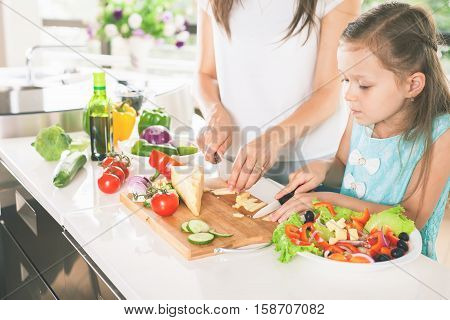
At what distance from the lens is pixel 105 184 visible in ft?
3.77

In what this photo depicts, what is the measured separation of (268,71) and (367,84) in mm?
324

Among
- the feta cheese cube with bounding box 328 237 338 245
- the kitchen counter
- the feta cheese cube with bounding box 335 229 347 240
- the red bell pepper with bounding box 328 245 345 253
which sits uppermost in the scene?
the feta cheese cube with bounding box 335 229 347 240

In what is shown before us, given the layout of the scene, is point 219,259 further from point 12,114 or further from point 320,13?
point 12,114

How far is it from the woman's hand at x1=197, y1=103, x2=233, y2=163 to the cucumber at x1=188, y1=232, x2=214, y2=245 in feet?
1.33

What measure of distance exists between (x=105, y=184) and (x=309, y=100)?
56 centimetres

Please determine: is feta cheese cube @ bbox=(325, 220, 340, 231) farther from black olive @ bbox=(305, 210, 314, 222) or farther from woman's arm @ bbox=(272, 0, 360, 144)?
woman's arm @ bbox=(272, 0, 360, 144)

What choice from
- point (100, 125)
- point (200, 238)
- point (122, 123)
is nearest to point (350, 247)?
point (200, 238)

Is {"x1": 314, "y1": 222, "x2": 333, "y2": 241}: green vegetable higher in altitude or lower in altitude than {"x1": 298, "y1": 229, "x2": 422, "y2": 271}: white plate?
higher

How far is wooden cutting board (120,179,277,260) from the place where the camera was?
34.7 inches

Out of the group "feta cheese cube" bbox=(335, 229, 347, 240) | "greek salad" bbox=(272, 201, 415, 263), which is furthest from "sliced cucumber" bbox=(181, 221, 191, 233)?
"feta cheese cube" bbox=(335, 229, 347, 240)

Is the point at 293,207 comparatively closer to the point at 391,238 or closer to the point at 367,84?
the point at 391,238

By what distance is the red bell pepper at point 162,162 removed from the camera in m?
1.24

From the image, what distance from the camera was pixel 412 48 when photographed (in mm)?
1125

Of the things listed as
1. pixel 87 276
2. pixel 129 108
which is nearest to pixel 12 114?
pixel 129 108
